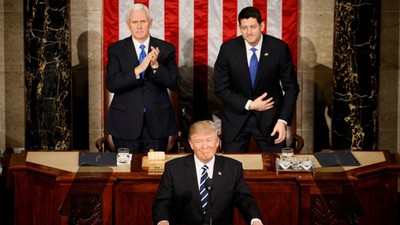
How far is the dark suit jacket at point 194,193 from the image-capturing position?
5.34m

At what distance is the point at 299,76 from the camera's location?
895 centimetres

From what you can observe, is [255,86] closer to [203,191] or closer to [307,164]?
[307,164]

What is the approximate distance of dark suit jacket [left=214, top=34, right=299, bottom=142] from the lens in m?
7.46

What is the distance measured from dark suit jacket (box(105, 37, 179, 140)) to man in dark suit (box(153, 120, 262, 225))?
6.55ft

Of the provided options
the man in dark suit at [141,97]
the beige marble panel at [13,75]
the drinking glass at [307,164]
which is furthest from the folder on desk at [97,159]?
the beige marble panel at [13,75]

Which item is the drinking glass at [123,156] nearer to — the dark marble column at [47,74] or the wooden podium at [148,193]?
the wooden podium at [148,193]

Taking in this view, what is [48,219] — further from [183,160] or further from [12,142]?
[12,142]

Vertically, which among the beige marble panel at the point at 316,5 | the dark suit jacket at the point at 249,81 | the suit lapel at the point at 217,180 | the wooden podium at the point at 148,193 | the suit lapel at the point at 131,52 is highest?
the beige marble panel at the point at 316,5

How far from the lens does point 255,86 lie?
7.51 m

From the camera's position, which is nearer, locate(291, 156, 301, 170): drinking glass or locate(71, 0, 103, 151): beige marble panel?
locate(291, 156, 301, 170): drinking glass

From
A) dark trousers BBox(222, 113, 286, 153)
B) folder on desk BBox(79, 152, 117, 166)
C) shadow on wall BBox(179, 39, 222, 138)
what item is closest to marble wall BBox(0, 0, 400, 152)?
shadow on wall BBox(179, 39, 222, 138)

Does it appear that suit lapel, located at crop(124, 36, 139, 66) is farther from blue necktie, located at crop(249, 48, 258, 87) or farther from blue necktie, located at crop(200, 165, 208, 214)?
blue necktie, located at crop(200, 165, 208, 214)

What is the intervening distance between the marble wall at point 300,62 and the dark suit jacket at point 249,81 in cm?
144

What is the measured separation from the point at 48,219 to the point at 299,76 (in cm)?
358
